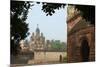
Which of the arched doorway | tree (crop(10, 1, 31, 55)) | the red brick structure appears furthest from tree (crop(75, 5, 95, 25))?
tree (crop(10, 1, 31, 55))

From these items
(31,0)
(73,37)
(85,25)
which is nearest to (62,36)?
(73,37)

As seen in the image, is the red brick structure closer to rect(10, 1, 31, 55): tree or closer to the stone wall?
the stone wall

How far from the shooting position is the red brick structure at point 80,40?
226 cm

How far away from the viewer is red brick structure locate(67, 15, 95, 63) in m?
2.26

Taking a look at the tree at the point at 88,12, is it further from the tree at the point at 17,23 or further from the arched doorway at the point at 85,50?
the tree at the point at 17,23

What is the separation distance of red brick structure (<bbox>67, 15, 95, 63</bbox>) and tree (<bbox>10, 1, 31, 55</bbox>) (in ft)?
1.49

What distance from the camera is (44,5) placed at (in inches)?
85.8

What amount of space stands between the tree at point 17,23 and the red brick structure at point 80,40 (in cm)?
45

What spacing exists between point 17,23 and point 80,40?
26.7 inches

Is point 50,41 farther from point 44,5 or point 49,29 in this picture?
point 44,5

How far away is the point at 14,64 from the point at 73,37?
2.16 feet

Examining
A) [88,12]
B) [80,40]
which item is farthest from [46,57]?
[88,12]

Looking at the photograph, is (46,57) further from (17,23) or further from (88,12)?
(88,12)
